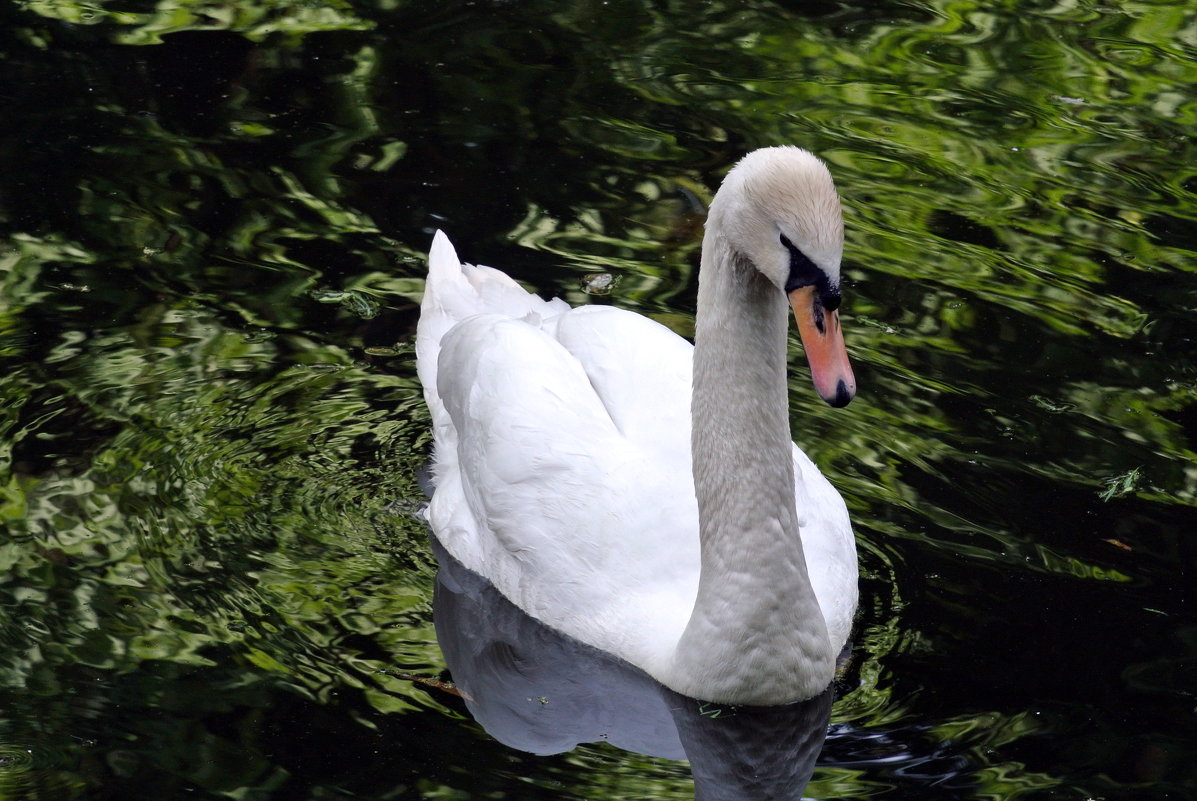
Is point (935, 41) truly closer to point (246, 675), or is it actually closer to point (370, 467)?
point (370, 467)

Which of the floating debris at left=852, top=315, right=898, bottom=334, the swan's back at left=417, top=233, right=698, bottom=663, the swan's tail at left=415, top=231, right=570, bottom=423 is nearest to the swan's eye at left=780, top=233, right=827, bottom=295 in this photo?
the swan's back at left=417, top=233, right=698, bottom=663

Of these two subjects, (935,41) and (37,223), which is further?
(935,41)

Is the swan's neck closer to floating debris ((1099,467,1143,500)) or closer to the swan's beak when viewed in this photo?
the swan's beak

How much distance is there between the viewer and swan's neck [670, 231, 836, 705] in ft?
18.6

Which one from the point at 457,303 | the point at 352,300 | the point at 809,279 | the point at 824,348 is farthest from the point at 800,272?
the point at 352,300

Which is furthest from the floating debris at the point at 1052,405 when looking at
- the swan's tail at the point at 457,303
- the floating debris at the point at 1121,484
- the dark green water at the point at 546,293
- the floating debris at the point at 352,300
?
the floating debris at the point at 352,300

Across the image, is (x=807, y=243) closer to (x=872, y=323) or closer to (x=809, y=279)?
(x=809, y=279)

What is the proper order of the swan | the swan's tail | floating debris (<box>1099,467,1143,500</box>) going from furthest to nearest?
1. the swan's tail
2. floating debris (<box>1099,467,1143,500</box>)
3. the swan

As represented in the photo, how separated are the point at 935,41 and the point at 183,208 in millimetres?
5504

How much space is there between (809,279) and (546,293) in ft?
12.9

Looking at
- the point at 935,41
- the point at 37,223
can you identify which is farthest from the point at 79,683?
the point at 935,41

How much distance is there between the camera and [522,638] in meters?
6.56

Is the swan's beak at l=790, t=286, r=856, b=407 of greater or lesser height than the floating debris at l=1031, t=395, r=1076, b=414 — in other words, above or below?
above

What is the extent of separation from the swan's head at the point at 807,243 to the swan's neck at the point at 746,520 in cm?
36
